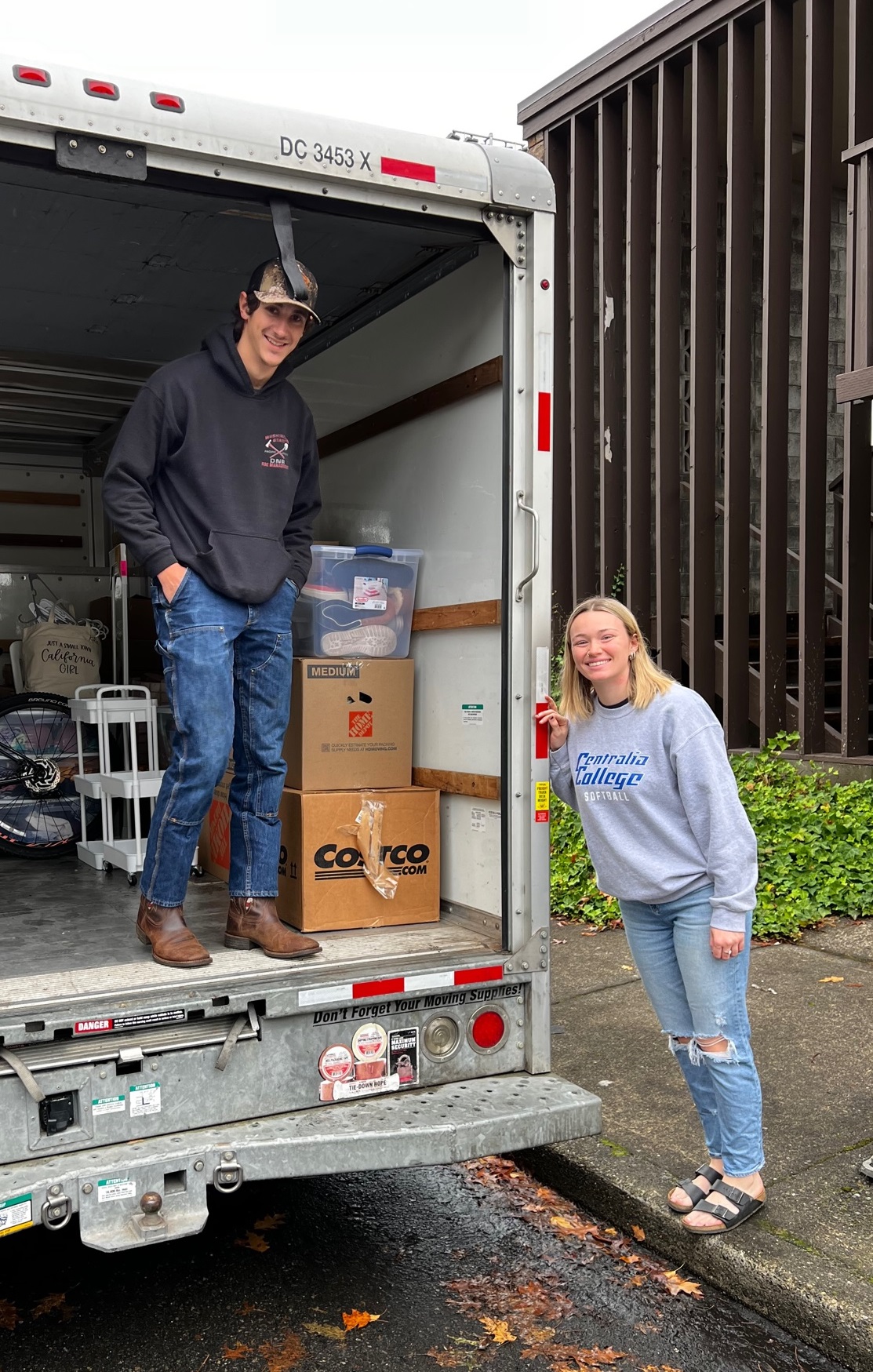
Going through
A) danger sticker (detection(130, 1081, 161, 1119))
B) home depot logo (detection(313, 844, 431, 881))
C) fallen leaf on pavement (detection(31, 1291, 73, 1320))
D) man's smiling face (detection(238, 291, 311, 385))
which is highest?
man's smiling face (detection(238, 291, 311, 385))

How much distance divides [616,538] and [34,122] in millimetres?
7091

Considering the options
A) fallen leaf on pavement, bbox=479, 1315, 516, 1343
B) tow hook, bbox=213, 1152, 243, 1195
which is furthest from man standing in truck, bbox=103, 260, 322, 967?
fallen leaf on pavement, bbox=479, 1315, 516, 1343

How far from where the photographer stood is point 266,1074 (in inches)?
125

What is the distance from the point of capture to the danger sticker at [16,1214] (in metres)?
2.66

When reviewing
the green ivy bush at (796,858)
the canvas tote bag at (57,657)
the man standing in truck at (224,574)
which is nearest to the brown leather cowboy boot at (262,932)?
the man standing in truck at (224,574)

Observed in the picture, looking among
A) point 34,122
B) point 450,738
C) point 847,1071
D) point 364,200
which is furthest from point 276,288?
point 847,1071

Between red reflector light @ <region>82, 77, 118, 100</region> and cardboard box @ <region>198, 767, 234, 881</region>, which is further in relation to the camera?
cardboard box @ <region>198, 767, 234, 881</region>

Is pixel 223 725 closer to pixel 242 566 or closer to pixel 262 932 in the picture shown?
pixel 242 566

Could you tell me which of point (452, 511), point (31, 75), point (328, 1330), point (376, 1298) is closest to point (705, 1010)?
point (376, 1298)

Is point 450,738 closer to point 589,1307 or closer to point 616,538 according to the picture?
point 589,1307

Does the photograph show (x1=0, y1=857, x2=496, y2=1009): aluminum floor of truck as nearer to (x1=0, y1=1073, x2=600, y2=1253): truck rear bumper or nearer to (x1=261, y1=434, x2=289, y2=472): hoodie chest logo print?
(x1=0, y1=1073, x2=600, y2=1253): truck rear bumper

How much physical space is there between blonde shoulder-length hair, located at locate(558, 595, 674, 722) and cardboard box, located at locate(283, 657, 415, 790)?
734mm

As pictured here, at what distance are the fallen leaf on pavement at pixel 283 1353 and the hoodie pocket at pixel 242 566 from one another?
6.45ft

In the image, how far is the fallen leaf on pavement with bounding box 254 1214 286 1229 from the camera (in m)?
3.68
